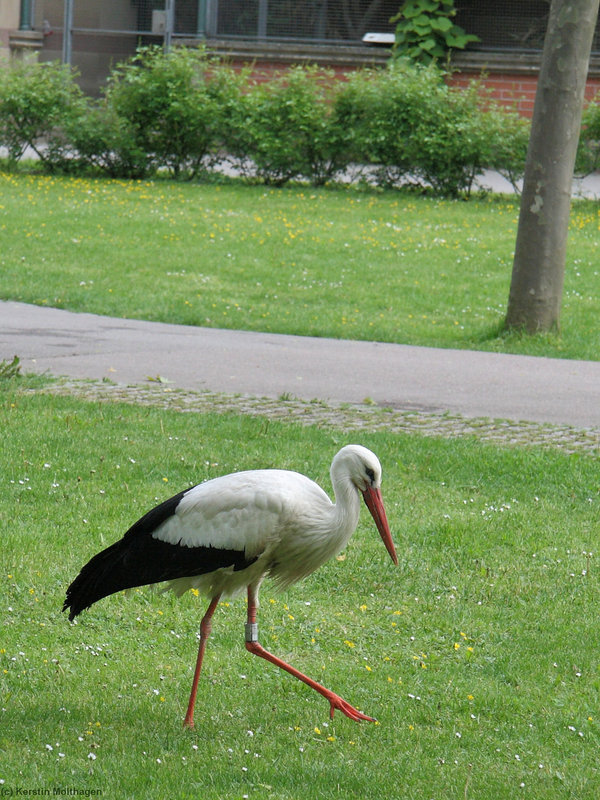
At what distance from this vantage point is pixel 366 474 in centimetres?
466

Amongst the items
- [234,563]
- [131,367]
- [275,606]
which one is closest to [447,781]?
[234,563]

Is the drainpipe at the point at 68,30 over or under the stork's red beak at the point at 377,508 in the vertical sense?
over

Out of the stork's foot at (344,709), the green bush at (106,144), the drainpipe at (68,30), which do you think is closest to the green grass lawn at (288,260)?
the green bush at (106,144)

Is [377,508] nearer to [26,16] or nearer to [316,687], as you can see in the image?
[316,687]

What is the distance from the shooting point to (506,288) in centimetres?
1546

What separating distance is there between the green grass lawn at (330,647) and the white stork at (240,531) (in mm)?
314

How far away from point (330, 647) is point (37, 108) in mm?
20925

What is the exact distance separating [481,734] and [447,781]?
0.46m

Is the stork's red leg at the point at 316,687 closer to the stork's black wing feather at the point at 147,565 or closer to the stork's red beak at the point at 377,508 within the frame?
the stork's black wing feather at the point at 147,565

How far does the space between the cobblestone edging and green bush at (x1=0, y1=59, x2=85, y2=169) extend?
50.3 ft

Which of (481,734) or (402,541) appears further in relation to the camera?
(402,541)

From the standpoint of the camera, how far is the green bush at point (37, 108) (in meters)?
24.1

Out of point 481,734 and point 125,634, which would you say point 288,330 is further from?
point 481,734

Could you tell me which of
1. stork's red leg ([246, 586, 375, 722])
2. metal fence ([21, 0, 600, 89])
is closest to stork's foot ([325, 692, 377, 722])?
stork's red leg ([246, 586, 375, 722])
